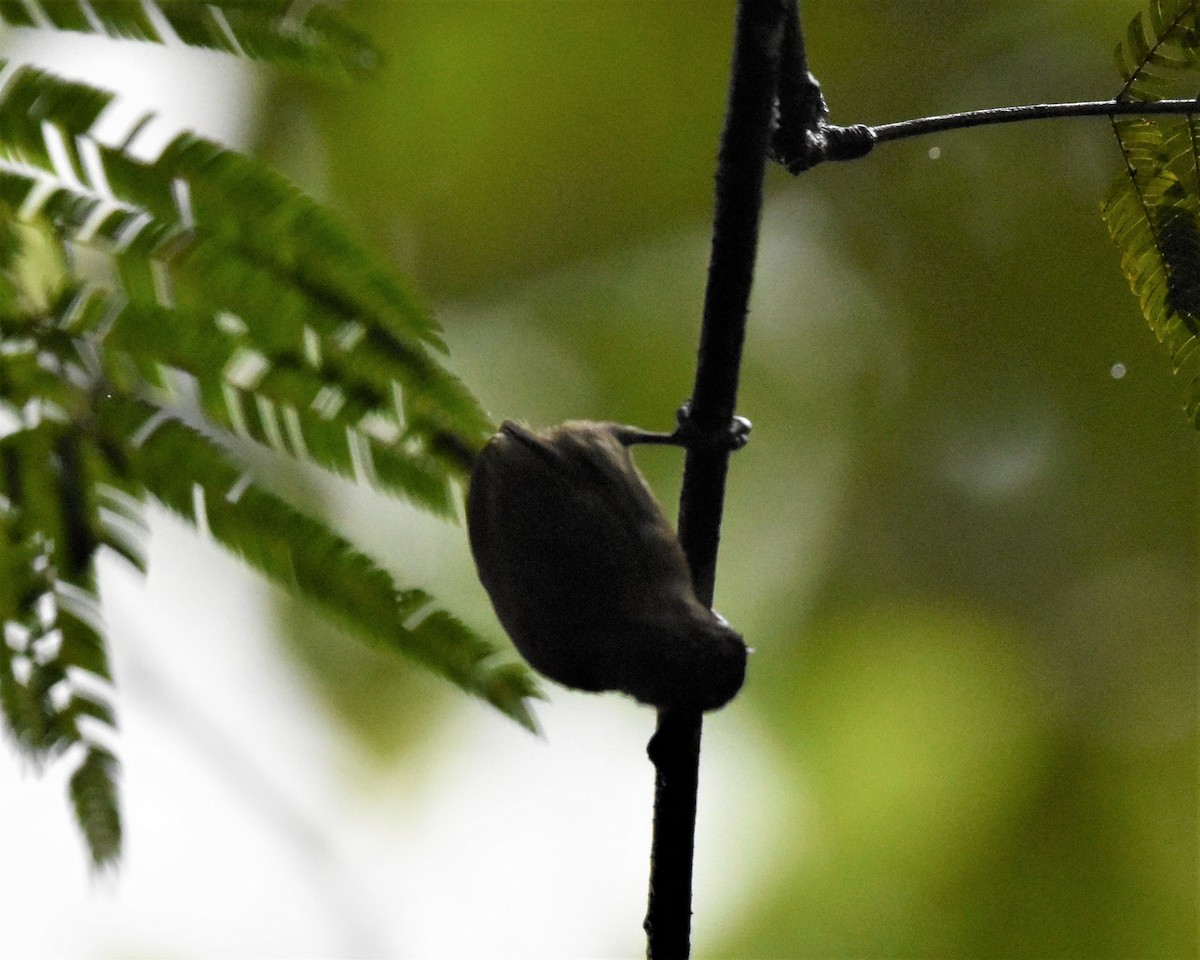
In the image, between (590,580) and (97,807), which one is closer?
(97,807)

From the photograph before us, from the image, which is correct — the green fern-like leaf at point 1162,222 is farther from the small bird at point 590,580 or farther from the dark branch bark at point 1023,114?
the small bird at point 590,580

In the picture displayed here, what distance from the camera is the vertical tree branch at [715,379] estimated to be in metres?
1.20

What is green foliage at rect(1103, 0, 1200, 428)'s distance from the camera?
1372 mm

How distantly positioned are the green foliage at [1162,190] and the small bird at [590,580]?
2.37ft

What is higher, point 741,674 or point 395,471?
point 395,471

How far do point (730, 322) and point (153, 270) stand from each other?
2.21ft

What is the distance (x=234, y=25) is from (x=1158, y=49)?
3.65 feet

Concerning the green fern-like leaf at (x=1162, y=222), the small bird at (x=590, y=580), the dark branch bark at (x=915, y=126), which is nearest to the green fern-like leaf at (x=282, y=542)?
the small bird at (x=590, y=580)

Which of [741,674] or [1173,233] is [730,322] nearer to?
[1173,233]

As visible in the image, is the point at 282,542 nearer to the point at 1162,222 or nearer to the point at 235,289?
the point at 235,289

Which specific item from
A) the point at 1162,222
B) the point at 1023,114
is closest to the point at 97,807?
the point at 1023,114

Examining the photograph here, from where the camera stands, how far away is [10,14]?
1.42 metres

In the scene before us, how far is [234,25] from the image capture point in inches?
57.7

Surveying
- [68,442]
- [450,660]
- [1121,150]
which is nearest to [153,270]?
[68,442]
